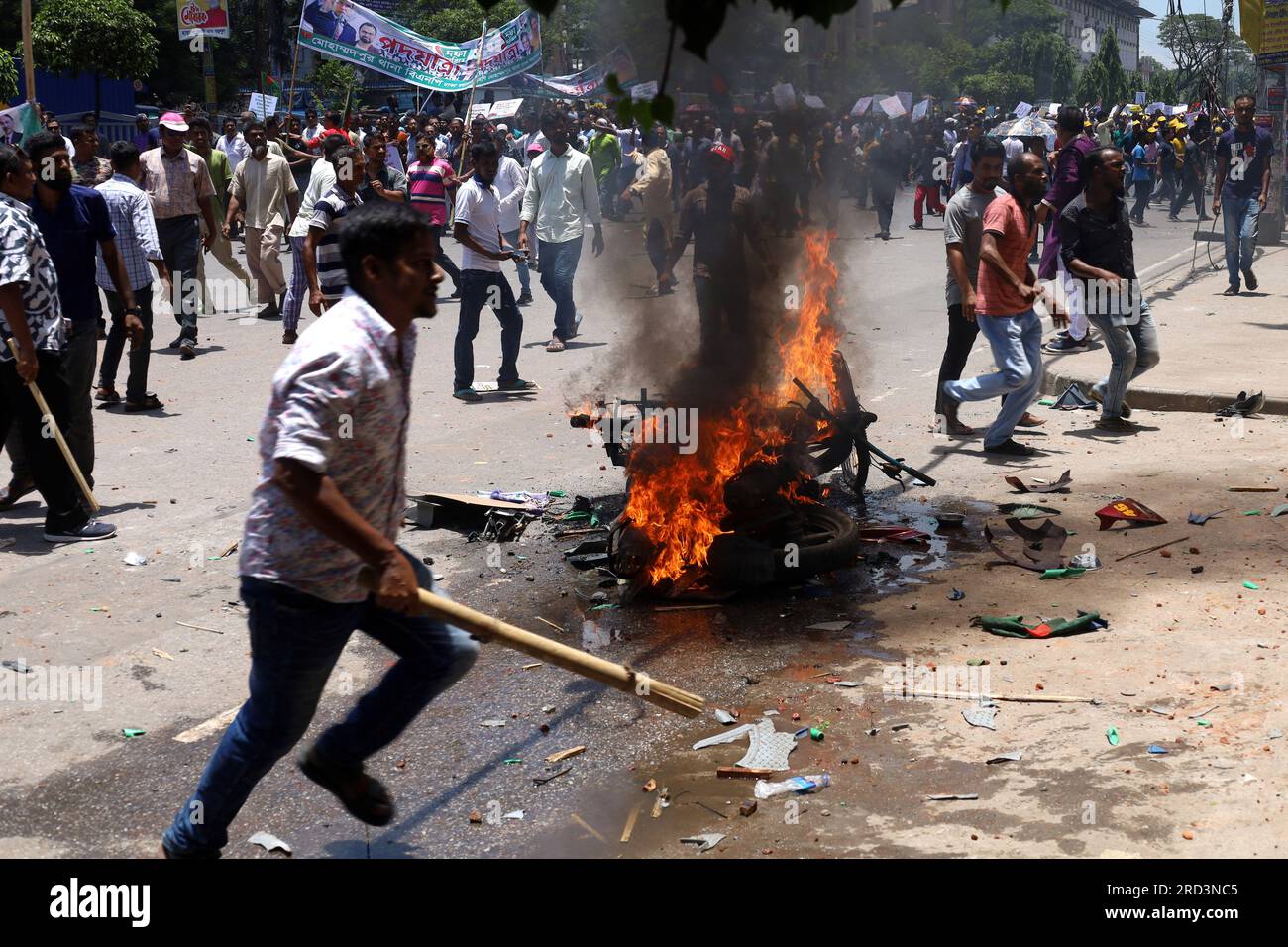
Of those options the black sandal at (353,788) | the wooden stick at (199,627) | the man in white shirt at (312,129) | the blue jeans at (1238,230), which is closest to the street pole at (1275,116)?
the blue jeans at (1238,230)

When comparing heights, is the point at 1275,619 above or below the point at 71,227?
below

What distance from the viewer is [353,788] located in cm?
364

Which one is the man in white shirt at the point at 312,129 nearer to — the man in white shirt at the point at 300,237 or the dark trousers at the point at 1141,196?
the man in white shirt at the point at 300,237

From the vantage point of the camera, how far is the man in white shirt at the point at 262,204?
47.9ft

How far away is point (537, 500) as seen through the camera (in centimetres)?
760

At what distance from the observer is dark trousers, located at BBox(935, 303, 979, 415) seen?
8977 millimetres

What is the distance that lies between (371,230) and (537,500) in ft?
13.9

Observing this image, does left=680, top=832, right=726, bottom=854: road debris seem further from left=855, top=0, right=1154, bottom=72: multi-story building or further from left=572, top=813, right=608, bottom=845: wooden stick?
left=855, top=0, right=1154, bottom=72: multi-story building

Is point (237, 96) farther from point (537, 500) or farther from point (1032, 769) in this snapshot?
point (1032, 769)

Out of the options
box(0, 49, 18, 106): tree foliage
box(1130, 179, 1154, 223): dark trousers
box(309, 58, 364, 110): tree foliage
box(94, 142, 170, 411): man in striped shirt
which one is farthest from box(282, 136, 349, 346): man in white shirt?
box(309, 58, 364, 110): tree foliage

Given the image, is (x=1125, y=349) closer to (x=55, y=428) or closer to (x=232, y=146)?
(x=55, y=428)

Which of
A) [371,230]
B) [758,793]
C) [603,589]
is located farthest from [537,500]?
[371,230]

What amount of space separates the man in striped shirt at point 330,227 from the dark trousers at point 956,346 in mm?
4072

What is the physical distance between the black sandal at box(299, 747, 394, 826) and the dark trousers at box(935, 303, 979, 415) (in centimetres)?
606
